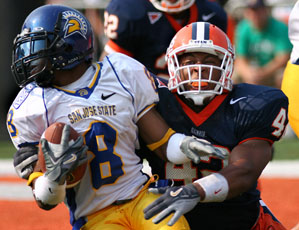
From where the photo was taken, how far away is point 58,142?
2.81 m

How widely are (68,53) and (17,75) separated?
27cm

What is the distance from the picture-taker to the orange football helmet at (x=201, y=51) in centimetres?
321

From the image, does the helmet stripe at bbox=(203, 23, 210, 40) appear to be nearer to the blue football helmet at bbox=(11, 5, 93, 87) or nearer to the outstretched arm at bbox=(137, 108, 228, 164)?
the outstretched arm at bbox=(137, 108, 228, 164)

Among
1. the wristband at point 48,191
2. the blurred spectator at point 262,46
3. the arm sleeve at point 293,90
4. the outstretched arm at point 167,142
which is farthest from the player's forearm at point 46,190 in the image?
the blurred spectator at point 262,46

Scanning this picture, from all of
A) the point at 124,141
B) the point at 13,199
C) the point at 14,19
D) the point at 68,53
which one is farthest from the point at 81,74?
the point at 14,19

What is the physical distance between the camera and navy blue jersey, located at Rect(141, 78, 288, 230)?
3.19m

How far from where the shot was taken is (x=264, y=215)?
11.3 ft

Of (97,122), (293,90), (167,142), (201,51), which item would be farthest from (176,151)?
(293,90)

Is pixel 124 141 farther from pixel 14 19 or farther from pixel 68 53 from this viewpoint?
pixel 14 19

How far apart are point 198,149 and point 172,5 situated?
1950 millimetres

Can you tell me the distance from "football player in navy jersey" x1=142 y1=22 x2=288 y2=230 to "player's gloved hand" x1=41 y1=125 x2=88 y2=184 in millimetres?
622

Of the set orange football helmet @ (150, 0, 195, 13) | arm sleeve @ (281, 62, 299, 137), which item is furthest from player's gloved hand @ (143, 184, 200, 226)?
orange football helmet @ (150, 0, 195, 13)

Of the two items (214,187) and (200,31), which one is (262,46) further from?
(214,187)

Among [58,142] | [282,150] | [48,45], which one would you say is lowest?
[282,150]
